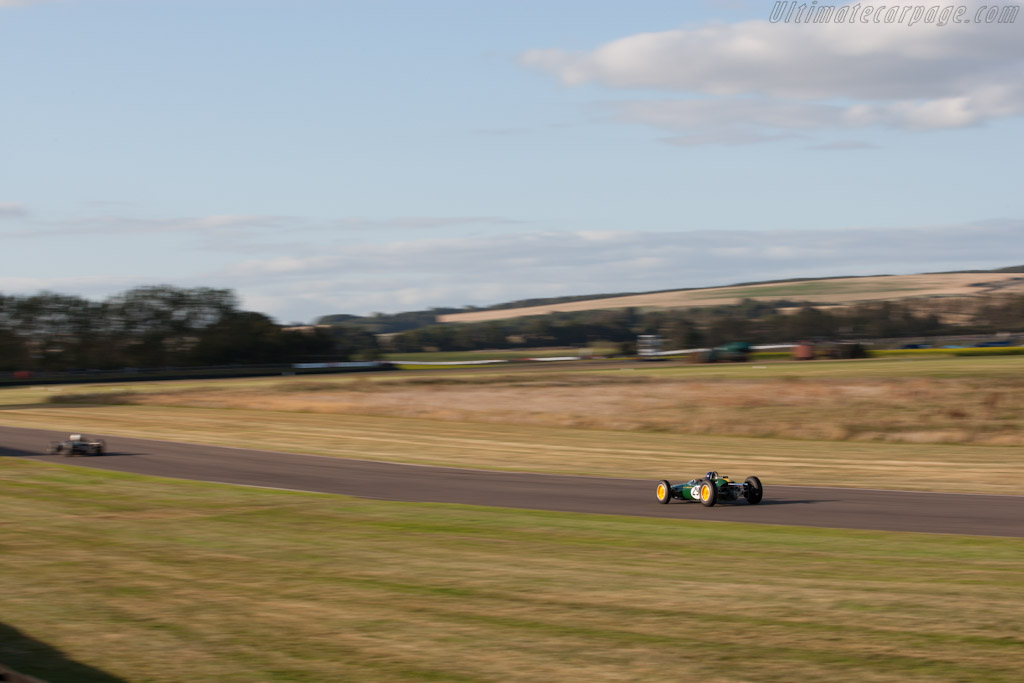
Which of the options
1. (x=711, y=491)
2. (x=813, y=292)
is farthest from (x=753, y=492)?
(x=813, y=292)

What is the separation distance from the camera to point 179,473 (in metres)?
24.5

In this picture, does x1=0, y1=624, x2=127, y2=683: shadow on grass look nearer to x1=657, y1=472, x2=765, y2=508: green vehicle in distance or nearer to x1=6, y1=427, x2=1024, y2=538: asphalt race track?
x1=6, y1=427, x2=1024, y2=538: asphalt race track

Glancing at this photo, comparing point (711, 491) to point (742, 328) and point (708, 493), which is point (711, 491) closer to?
point (708, 493)

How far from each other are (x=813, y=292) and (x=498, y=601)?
157400mm

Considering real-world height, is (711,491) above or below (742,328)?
below

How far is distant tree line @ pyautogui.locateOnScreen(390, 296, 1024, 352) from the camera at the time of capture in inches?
3590

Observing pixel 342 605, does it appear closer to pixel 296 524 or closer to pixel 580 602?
pixel 580 602

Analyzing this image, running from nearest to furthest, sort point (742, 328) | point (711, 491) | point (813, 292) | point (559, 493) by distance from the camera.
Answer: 1. point (711, 491)
2. point (559, 493)
3. point (742, 328)
4. point (813, 292)

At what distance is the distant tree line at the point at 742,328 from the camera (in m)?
91.2

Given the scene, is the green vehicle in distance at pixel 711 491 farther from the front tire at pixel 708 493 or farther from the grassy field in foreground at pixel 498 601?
the grassy field in foreground at pixel 498 601

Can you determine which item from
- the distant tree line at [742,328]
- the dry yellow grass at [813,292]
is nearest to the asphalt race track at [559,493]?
the distant tree line at [742,328]

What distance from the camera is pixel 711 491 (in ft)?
59.3

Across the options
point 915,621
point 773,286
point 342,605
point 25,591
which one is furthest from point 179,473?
point 773,286

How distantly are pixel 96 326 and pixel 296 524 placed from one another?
100395mm
